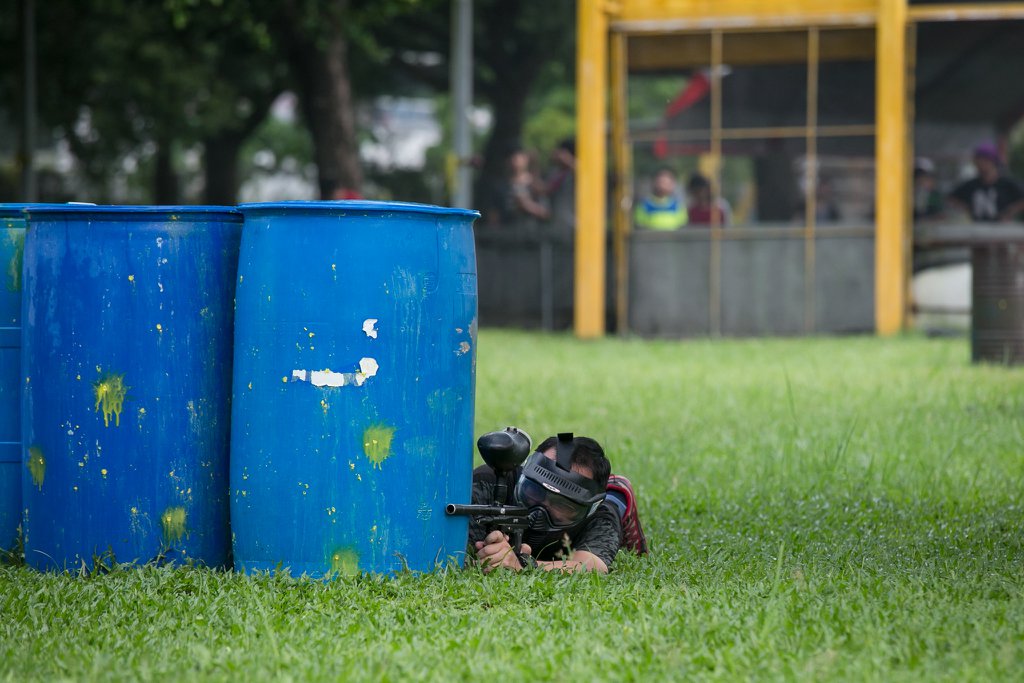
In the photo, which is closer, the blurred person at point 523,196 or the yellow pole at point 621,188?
the yellow pole at point 621,188

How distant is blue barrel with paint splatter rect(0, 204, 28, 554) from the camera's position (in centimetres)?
504

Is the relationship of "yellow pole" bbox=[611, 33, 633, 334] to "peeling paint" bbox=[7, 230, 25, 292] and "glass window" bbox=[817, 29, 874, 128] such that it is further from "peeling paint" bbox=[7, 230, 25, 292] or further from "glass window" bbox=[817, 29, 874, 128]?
"peeling paint" bbox=[7, 230, 25, 292]

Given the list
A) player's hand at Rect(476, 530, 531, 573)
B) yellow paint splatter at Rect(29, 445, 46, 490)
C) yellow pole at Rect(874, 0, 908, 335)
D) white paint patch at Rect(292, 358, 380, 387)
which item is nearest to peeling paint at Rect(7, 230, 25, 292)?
yellow paint splatter at Rect(29, 445, 46, 490)

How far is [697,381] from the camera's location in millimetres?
11414

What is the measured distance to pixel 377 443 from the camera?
4.51 meters

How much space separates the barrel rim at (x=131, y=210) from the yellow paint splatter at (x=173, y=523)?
0.92 meters

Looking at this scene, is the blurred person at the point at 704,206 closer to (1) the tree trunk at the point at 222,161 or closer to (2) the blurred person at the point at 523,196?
(2) the blurred person at the point at 523,196

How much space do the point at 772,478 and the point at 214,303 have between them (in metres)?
3.33

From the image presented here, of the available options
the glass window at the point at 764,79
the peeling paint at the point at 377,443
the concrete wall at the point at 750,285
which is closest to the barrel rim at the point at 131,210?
Answer: the peeling paint at the point at 377,443

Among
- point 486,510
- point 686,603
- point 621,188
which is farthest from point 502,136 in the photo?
point 686,603

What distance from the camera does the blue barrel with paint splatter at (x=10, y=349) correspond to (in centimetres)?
504

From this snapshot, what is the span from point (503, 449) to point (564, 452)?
0.79 feet

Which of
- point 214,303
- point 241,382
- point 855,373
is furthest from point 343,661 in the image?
point 855,373

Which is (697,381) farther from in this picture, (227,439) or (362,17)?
(362,17)
